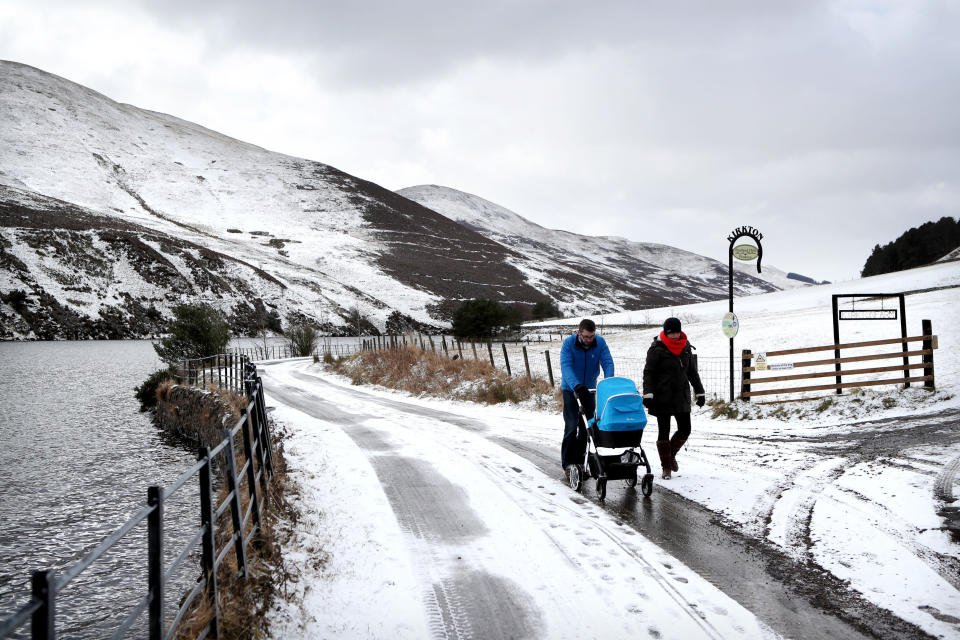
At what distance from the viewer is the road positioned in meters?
4.34

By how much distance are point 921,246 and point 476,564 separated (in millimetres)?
117068

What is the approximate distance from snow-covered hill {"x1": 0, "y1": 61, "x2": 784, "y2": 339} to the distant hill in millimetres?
71445

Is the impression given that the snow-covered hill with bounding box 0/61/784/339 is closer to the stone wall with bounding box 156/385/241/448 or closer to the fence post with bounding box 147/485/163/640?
the stone wall with bounding box 156/385/241/448

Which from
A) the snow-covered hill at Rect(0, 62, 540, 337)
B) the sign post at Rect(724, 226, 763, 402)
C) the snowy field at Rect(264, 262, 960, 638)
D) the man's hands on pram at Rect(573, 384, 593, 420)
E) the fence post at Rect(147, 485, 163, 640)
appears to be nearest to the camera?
the fence post at Rect(147, 485, 163, 640)

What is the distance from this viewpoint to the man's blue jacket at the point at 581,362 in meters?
7.89

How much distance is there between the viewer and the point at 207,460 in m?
4.27

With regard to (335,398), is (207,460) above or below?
above

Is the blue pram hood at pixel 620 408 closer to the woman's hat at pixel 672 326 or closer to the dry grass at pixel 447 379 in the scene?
the woman's hat at pixel 672 326

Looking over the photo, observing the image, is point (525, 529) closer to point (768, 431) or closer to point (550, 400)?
point (768, 431)

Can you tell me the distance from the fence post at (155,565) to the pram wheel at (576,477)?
18.1ft

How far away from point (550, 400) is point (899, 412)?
25.8 feet

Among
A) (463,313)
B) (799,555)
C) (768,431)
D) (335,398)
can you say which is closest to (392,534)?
(799,555)

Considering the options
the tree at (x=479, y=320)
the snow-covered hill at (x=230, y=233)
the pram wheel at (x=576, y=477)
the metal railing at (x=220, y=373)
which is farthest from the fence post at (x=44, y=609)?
the snow-covered hill at (x=230, y=233)

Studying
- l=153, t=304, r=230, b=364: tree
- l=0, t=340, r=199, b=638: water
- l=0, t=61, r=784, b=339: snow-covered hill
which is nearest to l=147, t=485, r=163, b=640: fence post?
l=0, t=340, r=199, b=638: water
